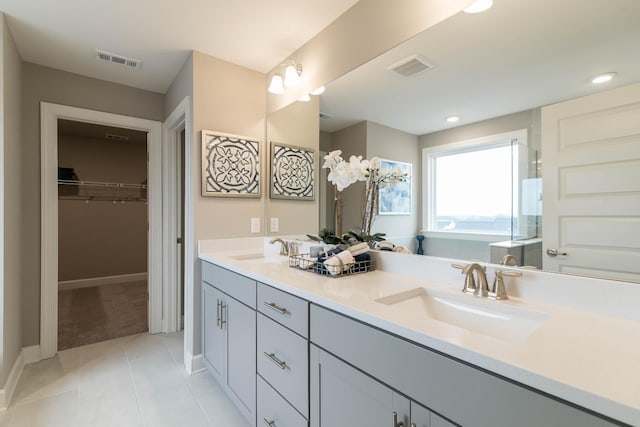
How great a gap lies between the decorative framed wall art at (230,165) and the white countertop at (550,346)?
51.6 inches

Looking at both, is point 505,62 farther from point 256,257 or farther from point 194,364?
point 194,364

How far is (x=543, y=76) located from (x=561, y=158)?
0.30 metres

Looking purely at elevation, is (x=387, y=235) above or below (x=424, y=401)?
above

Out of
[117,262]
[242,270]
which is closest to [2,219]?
[242,270]

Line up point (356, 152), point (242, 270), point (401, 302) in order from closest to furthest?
point (401, 302) → point (242, 270) → point (356, 152)

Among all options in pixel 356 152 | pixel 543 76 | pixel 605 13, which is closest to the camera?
pixel 605 13

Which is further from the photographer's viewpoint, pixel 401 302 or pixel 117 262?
pixel 117 262

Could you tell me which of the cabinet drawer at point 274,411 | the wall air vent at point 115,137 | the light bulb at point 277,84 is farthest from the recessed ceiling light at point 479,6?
the wall air vent at point 115,137

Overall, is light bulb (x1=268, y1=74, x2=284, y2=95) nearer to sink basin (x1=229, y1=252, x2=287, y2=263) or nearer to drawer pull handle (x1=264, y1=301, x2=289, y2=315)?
sink basin (x1=229, y1=252, x2=287, y2=263)

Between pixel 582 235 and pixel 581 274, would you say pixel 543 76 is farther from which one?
pixel 581 274

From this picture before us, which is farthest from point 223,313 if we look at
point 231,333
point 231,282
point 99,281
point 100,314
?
point 99,281

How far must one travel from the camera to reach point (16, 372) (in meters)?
2.08

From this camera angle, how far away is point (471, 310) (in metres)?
1.07

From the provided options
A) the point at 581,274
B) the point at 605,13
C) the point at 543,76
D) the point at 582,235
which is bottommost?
the point at 581,274
